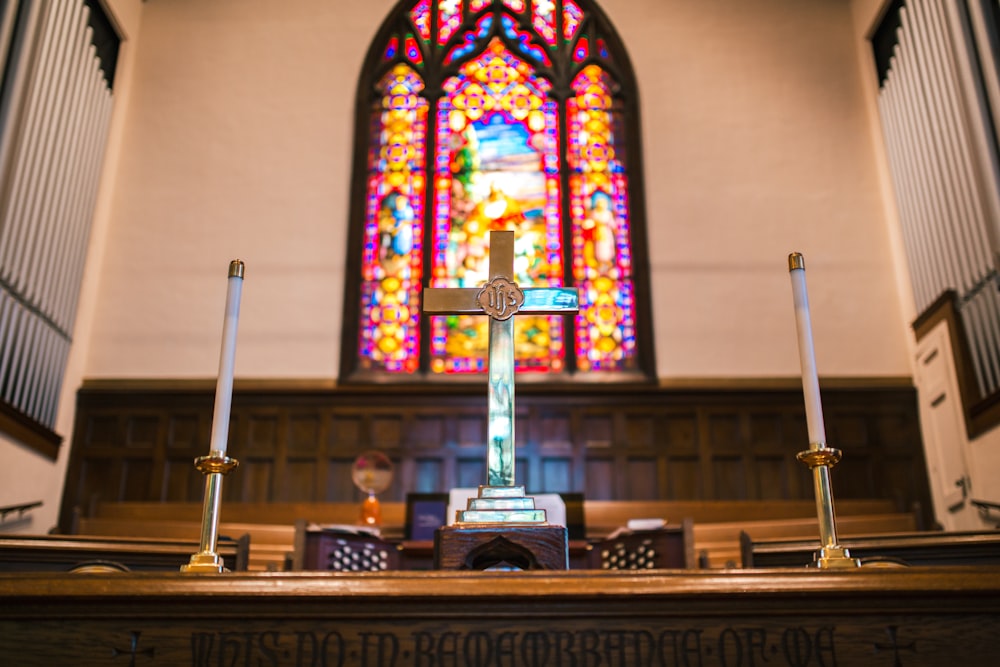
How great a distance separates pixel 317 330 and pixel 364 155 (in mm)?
1564

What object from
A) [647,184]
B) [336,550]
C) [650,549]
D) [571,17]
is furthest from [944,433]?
[571,17]

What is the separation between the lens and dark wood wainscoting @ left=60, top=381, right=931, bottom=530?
25.1 feet

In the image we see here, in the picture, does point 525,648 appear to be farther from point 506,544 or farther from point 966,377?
point 966,377

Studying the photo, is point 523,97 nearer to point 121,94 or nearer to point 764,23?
point 764,23

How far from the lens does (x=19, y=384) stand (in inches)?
265

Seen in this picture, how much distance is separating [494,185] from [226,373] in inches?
243

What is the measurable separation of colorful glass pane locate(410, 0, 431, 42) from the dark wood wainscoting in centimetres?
329

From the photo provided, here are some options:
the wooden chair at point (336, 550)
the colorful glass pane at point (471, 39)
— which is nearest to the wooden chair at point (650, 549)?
the wooden chair at point (336, 550)

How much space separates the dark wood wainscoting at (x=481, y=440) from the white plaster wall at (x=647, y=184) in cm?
22

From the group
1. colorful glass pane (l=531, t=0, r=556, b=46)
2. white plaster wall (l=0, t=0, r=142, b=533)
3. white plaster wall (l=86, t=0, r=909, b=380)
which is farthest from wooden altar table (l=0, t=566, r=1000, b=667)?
colorful glass pane (l=531, t=0, r=556, b=46)

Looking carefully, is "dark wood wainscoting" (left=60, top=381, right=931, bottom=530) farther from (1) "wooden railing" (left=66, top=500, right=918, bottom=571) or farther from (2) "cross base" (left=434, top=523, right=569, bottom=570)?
(2) "cross base" (left=434, top=523, right=569, bottom=570)

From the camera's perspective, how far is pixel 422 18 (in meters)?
9.24

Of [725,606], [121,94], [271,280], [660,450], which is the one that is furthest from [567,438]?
[725,606]

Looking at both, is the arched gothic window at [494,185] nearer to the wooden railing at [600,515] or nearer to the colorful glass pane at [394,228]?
the colorful glass pane at [394,228]
